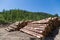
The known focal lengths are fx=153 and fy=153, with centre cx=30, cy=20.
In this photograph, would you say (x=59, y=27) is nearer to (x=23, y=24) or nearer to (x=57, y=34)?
(x=57, y=34)

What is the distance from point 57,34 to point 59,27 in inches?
28.7

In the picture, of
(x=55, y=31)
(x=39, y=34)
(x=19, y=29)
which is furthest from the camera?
(x=19, y=29)

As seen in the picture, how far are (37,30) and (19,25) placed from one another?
2.78 m

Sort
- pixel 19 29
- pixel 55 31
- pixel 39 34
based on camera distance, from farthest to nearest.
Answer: pixel 19 29, pixel 55 31, pixel 39 34

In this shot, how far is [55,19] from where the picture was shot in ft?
26.6

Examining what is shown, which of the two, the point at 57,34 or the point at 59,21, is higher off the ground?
the point at 59,21

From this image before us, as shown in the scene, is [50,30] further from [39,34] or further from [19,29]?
[19,29]

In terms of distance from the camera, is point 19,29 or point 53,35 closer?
point 53,35

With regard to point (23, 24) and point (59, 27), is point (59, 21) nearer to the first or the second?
point (59, 27)

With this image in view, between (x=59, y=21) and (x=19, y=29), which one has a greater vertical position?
(x=59, y=21)

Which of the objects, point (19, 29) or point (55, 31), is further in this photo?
point (19, 29)

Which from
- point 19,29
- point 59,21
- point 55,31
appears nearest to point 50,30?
point 55,31

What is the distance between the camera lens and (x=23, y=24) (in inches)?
407

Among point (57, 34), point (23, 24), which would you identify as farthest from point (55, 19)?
point (23, 24)
